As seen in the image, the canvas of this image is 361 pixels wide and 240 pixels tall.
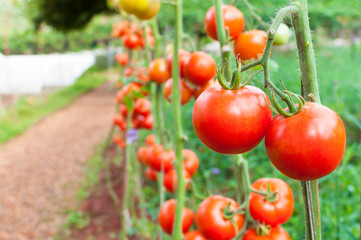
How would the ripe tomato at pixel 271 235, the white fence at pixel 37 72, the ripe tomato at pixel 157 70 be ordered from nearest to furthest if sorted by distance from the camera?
the ripe tomato at pixel 271 235 → the ripe tomato at pixel 157 70 → the white fence at pixel 37 72

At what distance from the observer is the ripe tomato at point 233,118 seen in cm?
35

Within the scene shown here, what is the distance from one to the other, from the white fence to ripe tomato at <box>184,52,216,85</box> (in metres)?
6.94

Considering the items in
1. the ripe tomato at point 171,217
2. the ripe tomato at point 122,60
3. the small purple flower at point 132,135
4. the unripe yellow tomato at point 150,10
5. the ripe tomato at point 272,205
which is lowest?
the small purple flower at point 132,135

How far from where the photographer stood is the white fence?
830 cm

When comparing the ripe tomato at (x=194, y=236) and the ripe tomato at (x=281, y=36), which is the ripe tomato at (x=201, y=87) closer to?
the ripe tomato at (x=281, y=36)

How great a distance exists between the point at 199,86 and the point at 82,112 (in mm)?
6561

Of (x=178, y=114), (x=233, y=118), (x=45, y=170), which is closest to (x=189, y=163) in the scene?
(x=178, y=114)

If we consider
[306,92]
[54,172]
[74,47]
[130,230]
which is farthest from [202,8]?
[74,47]

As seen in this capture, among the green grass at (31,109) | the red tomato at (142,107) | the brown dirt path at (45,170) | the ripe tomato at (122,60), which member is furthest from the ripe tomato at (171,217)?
the green grass at (31,109)

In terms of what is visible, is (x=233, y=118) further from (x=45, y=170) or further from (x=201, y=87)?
(x=45, y=170)

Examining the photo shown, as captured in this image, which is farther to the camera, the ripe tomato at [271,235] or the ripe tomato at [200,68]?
the ripe tomato at [200,68]

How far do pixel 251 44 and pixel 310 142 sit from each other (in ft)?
0.96

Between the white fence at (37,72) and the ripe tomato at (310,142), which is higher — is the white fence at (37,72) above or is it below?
below

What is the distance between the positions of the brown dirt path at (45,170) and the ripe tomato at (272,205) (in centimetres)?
243
